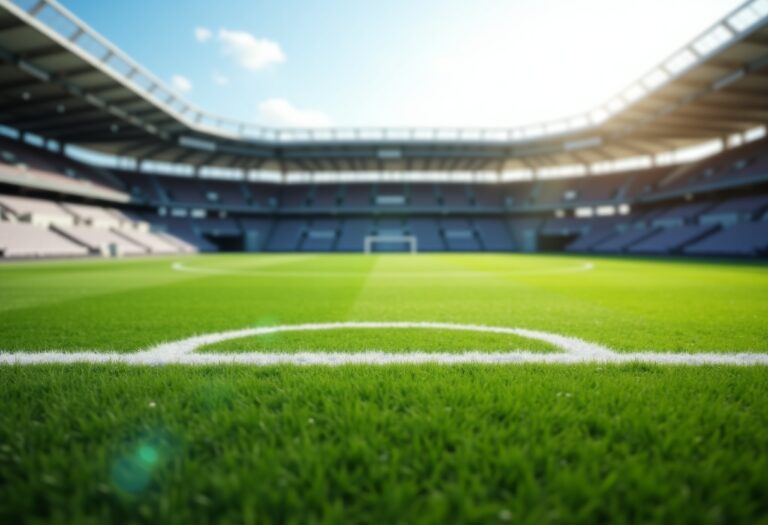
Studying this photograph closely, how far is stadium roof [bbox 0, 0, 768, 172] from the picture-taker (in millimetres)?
19719

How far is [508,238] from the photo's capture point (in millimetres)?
48625

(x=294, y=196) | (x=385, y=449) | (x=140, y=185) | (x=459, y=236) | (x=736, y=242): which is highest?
(x=140, y=185)

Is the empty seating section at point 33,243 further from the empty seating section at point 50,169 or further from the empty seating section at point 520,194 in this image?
the empty seating section at point 520,194

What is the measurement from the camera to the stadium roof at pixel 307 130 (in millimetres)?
19719

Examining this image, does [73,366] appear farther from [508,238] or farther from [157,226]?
[508,238]

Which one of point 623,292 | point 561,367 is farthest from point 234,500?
point 623,292

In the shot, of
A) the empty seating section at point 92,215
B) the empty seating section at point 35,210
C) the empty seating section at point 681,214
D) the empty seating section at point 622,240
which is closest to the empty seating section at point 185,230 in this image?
the empty seating section at point 92,215

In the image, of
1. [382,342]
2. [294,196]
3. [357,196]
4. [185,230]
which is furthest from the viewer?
[294,196]

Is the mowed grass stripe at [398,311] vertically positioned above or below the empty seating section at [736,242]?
below

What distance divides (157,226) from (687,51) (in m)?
46.8

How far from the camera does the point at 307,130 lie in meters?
43.2

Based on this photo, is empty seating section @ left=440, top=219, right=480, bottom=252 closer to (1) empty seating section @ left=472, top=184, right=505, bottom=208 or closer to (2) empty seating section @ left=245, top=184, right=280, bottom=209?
(1) empty seating section @ left=472, top=184, right=505, bottom=208

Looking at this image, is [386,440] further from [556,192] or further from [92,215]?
[556,192]

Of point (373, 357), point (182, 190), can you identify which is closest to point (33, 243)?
point (182, 190)
